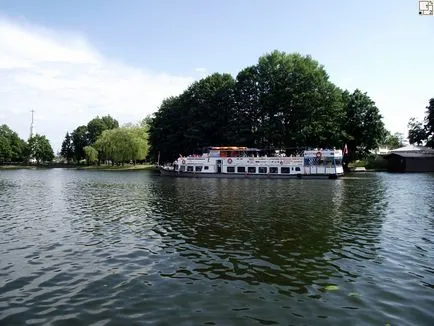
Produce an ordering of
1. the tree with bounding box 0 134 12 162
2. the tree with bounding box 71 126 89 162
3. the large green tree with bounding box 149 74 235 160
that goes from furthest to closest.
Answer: the tree with bounding box 71 126 89 162
the tree with bounding box 0 134 12 162
the large green tree with bounding box 149 74 235 160

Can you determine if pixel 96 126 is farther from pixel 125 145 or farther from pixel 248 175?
pixel 248 175

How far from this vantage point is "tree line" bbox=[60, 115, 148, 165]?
131000mm

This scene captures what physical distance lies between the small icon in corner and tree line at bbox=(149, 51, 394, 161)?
2384 inches

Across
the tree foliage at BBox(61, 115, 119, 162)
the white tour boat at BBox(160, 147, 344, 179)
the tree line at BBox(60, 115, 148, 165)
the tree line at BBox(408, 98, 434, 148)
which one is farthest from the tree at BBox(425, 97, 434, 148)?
the tree foliage at BBox(61, 115, 119, 162)

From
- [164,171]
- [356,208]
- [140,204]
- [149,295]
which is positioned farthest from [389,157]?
[149,295]

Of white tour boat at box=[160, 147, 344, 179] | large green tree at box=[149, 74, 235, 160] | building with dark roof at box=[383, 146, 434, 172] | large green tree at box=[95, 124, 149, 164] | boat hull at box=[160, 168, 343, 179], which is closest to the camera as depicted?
boat hull at box=[160, 168, 343, 179]

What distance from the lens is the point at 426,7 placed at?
2412 centimetres

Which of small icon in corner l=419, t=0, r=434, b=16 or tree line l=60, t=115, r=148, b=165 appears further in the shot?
tree line l=60, t=115, r=148, b=165

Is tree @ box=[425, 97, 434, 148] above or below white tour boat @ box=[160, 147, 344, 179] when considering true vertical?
above

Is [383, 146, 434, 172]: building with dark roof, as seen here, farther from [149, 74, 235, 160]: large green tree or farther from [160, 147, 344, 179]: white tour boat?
[149, 74, 235, 160]: large green tree

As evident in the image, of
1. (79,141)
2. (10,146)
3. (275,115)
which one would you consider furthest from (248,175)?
(10,146)

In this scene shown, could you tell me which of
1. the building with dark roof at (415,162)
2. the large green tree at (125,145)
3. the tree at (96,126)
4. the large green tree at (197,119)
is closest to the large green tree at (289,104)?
the large green tree at (197,119)

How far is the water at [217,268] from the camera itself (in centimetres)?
1005

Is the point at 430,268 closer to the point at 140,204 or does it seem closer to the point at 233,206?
the point at 233,206
